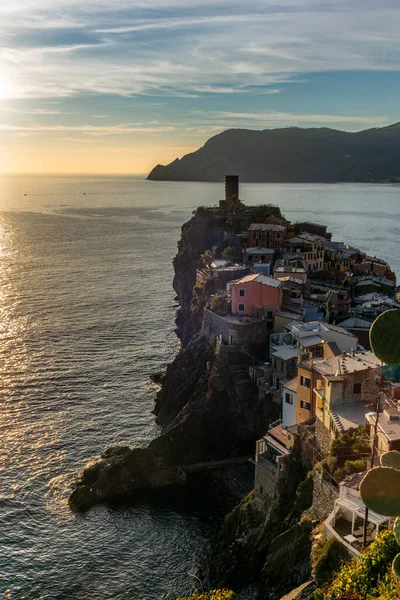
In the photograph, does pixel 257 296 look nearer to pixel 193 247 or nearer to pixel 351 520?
pixel 351 520

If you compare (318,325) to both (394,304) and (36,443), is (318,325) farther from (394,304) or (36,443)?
(36,443)

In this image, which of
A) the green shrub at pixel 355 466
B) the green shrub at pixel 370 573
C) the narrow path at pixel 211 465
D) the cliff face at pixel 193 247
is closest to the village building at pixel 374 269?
the cliff face at pixel 193 247

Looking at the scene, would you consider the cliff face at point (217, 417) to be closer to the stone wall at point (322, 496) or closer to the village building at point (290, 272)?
the village building at point (290, 272)

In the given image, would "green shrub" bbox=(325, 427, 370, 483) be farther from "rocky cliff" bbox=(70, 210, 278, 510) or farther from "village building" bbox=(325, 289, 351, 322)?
"village building" bbox=(325, 289, 351, 322)

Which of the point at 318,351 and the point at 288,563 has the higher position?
the point at 318,351

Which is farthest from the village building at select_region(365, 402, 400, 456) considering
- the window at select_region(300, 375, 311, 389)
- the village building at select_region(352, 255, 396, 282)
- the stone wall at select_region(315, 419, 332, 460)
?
the village building at select_region(352, 255, 396, 282)

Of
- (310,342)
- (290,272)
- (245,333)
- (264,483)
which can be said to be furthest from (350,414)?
(290,272)
